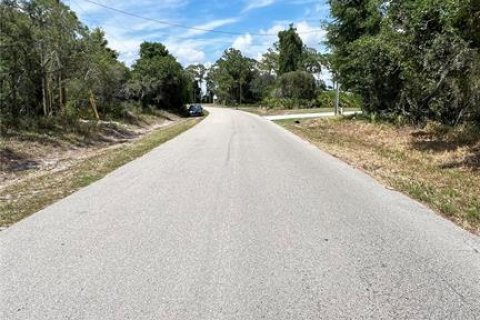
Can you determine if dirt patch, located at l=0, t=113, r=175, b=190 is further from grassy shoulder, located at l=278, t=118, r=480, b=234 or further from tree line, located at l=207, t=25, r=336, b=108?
tree line, located at l=207, t=25, r=336, b=108

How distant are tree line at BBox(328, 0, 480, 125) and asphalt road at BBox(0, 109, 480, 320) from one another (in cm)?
789

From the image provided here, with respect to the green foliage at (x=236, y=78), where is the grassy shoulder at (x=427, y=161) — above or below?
below

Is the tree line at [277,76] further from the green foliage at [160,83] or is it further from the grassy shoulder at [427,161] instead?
the grassy shoulder at [427,161]

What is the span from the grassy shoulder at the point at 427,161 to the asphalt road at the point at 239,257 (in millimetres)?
553

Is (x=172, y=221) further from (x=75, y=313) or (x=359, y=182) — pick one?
(x=359, y=182)

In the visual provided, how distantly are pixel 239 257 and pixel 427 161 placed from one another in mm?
10103

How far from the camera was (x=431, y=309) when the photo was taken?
3836 mm

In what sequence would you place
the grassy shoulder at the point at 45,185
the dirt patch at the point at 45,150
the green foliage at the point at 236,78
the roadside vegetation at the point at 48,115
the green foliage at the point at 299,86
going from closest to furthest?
the grassy shoulder at the point at 45,185, the roadside vegetation at the point at 48,115, the dirt patch at the point at 45,150, the green foliage at the point at 299,86, the green foliage at the point at 236,78

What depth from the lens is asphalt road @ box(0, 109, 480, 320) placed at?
3924 millimetres

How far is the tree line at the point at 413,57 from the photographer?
47.5 feet

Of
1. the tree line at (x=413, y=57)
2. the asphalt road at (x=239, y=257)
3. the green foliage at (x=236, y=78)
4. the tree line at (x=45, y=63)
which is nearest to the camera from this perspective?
the asphalt road at (x=239, y=257)

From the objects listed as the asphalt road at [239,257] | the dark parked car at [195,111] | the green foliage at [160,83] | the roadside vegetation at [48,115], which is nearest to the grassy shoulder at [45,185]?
the roadside vegetation at [48,115]

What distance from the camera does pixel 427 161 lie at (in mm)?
13547

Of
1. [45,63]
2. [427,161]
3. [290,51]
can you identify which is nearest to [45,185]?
[427,161]
